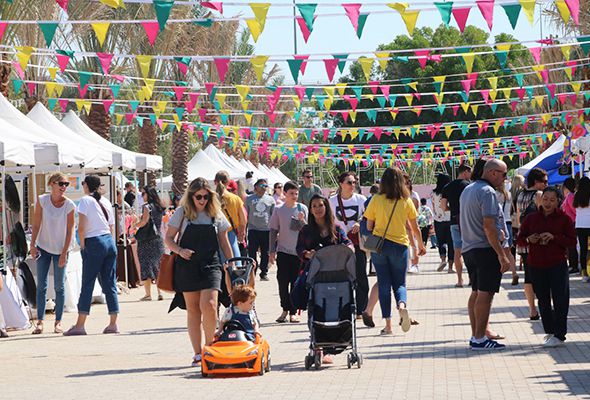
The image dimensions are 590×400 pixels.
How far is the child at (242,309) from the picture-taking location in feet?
34.9

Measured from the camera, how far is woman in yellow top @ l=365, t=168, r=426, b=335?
12945 millimetres

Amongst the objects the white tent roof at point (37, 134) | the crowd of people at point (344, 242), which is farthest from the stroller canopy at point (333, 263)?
the white tent roof at point (37, 134)

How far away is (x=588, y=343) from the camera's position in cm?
1186

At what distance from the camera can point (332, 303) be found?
10867mm

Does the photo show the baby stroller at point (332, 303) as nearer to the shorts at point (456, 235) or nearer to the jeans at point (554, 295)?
the jeans at point (554, 295)

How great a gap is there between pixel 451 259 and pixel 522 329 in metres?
11.5

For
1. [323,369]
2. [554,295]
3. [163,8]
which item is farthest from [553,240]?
[163,8]

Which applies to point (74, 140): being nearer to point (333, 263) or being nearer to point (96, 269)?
point (96, 269)

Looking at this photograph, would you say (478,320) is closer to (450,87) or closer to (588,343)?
(588,343)

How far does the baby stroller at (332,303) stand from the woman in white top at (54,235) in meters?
4.44

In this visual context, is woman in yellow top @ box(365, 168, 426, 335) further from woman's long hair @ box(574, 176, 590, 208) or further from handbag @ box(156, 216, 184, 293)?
woman's long hair @ box(574, 176, 590, 208)

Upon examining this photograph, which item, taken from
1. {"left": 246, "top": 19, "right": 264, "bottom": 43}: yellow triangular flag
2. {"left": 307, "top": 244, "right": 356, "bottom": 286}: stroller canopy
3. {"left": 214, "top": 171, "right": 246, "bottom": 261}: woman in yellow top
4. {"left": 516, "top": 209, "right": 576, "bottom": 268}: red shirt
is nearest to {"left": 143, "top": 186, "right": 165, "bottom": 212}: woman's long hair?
{"left": 214, "top": 171, "right": 246, "bottom": 261}: woman in yellow top

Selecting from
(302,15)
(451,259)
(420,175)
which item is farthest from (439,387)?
(420,175)

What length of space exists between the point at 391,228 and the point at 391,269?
44cm
